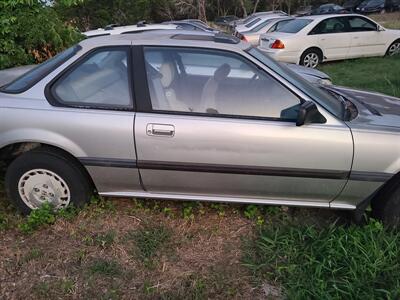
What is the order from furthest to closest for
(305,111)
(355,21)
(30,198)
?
(355,21), (30,198), (305,111)

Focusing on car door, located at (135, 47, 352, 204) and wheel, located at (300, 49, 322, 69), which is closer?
car door, located at (135, 47, 352, 204)

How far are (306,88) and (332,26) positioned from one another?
8.67 metres

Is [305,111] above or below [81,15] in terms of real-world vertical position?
above

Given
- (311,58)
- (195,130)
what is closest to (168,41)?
(195,130)

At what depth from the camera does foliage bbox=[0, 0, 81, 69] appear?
19.2 ft

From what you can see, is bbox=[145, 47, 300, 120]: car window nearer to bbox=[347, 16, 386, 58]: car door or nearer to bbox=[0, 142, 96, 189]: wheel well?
bbox=[0, 142, 96, 189]: wheel well

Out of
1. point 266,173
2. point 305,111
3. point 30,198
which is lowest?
point 30,198

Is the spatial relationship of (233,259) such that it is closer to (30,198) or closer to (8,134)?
(30,198)

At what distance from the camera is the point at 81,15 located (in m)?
25.6

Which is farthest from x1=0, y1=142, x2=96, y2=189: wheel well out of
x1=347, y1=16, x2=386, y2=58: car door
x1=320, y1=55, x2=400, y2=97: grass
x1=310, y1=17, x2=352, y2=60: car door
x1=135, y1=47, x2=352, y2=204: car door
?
x1=347, y1=16, x2=386, y2=58: car door

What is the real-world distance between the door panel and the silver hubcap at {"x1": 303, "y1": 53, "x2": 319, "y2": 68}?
8.37 meters

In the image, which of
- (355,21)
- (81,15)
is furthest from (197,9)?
(355,21)

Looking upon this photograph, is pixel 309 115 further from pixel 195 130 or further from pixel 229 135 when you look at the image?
pixel 195 130

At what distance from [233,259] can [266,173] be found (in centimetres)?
66
